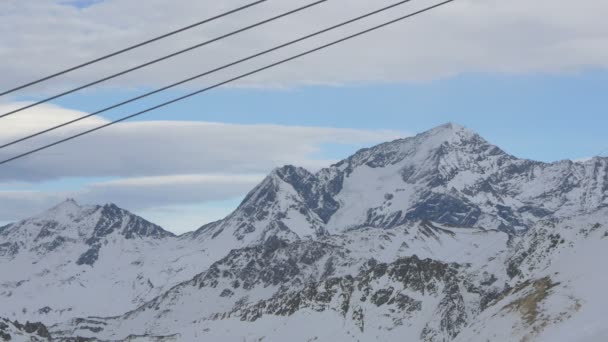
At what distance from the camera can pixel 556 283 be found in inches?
2872

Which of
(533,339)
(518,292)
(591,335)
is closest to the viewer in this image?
(591,335)

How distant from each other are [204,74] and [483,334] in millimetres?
45031

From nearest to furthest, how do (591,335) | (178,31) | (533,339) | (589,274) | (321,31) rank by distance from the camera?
(178,31)
(321,31)
(591,335)
(533,339)
(589,274)

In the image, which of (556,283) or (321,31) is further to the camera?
(556,283)

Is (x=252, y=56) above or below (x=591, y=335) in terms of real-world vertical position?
above

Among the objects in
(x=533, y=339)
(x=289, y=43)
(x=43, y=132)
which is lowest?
(x=533, y=339)

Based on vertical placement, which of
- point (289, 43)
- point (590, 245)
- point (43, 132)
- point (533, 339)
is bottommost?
point (533, 339)

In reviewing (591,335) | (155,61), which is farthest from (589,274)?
(155,61)

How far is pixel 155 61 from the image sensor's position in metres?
34.6

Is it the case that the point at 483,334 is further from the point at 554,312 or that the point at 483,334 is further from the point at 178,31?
the point at 178,31

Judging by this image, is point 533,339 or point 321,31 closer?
point 321,31

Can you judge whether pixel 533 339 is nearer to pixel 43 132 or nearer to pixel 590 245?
pixel 590 245

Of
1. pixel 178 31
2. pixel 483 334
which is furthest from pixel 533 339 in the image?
pixel 178 31

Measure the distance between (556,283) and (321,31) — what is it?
142 feet
